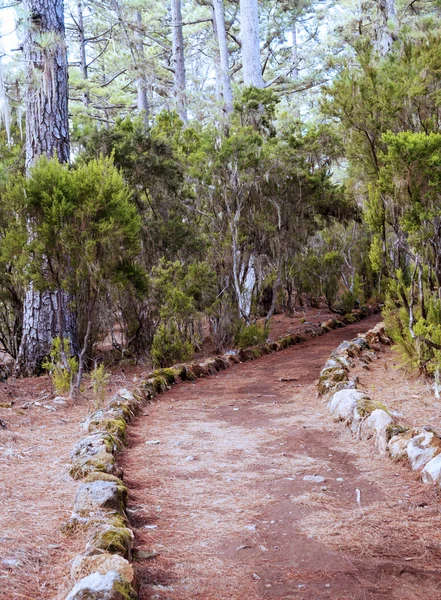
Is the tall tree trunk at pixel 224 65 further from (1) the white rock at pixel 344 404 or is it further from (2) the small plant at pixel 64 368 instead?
(1) the white rock at pixel 344 404

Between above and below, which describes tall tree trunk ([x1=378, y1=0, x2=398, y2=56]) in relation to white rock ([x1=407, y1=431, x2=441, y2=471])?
above

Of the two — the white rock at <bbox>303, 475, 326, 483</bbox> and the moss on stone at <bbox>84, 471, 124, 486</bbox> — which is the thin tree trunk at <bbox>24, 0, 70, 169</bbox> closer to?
the moss on stone at <bbox>84, 471, 124, 486</bbox>

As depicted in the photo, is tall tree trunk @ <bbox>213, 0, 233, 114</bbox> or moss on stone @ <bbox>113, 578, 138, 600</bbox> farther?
tall tree trunk @ <bbox>213, 0, 233, 114</bbox>

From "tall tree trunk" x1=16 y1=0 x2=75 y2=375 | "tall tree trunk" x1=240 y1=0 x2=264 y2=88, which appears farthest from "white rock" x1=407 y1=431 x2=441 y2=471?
"tall tree trunk" x1=240 y1=0 x2=264 y2=88

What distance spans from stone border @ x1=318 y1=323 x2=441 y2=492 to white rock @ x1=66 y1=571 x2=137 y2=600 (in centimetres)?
222

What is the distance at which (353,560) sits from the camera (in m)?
2.64

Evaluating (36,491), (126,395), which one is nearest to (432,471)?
(36,491)

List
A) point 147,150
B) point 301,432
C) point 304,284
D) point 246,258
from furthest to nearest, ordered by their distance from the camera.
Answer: point 304,284
point 246,258
point 147,150
point 301,432

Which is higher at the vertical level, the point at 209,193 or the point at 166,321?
the point at 209,193

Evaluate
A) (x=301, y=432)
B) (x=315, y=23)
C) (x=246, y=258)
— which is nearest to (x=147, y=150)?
(x=246, y=258)

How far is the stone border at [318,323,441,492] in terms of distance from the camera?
151 inches

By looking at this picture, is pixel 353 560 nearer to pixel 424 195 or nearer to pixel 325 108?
pixel 424 195

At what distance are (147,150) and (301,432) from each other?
605 cm

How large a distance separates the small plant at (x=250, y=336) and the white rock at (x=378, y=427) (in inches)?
209
